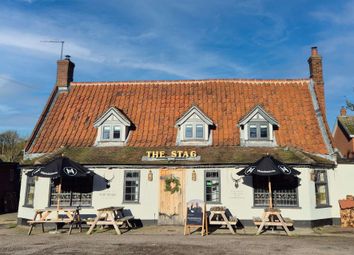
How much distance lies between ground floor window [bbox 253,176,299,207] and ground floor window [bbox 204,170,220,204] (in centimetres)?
179

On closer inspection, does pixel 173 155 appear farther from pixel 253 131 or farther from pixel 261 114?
pixel 261 114

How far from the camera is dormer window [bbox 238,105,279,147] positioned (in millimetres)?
17484

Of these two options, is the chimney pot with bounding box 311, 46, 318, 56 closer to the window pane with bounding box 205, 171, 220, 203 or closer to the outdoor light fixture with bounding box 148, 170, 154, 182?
the window pane with bounding box 205, 171, 220, 203

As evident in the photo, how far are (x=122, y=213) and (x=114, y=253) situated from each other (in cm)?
617

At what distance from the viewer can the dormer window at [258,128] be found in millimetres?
17484

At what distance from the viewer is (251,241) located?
12047mm

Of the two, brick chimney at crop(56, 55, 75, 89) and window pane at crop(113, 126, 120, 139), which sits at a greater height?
brick chimney at crop(56, 55, 75, 89)

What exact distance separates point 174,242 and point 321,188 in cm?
848

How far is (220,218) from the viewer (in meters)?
15.2

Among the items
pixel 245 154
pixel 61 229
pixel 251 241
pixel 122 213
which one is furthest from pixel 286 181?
pixel 61 229

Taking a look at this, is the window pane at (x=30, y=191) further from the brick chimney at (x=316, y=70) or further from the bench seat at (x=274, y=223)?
the brick chimney at (x=316, y=70)

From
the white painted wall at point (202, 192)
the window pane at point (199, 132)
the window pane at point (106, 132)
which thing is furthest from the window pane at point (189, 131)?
the window pane at point (106, 132)

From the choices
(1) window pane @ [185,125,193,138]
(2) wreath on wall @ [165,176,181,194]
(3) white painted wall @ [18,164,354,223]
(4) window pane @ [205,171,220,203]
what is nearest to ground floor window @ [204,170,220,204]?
(4) window pane @ [205,171,220,203]

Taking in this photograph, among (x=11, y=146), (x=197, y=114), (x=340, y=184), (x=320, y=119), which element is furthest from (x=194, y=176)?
(x=11, y=146)
